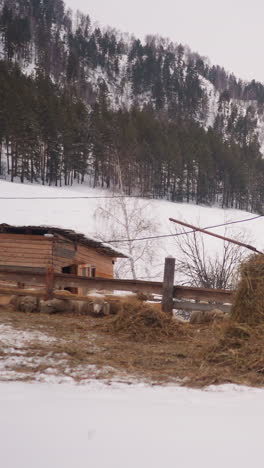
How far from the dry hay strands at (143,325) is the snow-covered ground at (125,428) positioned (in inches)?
109

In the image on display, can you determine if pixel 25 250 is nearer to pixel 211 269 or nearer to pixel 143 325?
pixel 211 269

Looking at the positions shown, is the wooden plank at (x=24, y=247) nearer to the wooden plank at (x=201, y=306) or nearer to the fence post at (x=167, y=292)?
the fence post at (x=167, y=292)

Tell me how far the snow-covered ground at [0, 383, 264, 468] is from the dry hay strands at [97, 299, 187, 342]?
9.12 ft

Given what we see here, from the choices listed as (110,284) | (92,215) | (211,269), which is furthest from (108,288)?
(92,215)

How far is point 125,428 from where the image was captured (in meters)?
1.97

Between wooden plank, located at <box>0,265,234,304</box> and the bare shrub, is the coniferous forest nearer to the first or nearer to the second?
the bare shrub

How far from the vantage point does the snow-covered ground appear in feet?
5.52

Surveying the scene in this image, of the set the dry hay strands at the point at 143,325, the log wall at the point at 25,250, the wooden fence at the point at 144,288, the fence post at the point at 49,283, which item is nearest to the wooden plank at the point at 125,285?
the wooden fence at the point at 144,288

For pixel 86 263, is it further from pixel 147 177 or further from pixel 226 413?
pixel 147 177

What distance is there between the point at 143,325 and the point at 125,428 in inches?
145

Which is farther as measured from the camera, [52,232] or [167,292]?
[52,232]

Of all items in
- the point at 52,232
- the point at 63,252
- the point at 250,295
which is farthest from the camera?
the point at 63,252

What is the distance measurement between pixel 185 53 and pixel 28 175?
141849 millimetres

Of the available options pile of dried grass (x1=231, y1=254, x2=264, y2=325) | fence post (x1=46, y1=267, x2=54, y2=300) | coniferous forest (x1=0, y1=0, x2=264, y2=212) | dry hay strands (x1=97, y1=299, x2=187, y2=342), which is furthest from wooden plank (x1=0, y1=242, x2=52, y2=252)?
pile of dried grass (x1=231, y1=254, x2=264, y2=325)
